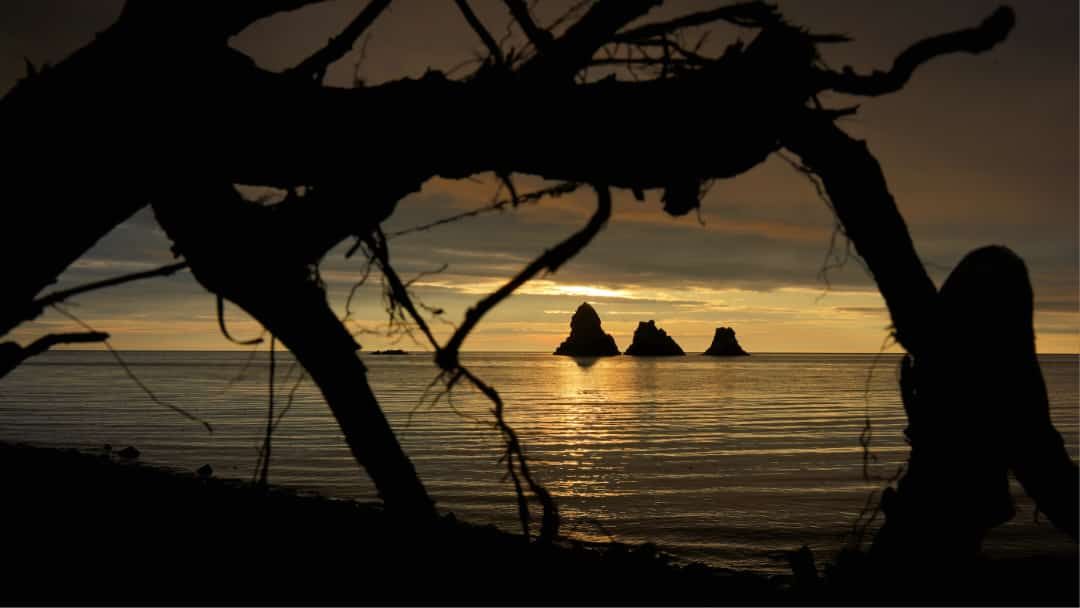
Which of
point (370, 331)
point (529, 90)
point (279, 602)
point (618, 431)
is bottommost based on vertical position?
point (618, 431)

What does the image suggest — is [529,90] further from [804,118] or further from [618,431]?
[618,431]

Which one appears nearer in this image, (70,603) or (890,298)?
(890,298)

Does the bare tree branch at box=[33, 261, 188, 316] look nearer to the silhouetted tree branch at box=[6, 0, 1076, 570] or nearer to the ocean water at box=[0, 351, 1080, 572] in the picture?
the silhouetted tree branch at box=[6, 0, 1076, 570]

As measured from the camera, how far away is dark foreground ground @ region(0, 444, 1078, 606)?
3.70 m

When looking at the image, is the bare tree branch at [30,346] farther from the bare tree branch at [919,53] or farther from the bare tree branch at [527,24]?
the bare tree branch at [919,53]

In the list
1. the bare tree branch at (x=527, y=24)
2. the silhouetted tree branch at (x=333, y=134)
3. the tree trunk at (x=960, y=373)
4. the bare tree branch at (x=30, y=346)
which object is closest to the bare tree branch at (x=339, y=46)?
the silhouetted tree branch at (x=333, y=134)

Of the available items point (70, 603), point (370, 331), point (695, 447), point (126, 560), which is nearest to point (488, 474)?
point (695, 447)

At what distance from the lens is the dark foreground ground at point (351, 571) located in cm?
370

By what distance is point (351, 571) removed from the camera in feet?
18.1

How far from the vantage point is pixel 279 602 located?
15.7 ft

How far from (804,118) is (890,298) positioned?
0.98 m

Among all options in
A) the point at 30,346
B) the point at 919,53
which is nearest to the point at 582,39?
the point at 919,53

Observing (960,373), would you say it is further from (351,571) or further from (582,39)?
(351,571)

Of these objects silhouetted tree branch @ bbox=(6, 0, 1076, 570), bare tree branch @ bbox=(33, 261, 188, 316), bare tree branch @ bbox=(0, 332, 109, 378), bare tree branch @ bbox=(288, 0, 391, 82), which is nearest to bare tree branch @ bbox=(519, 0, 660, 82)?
silhouetted tree branch @ bbox=(6, 0, 1076, 570)
